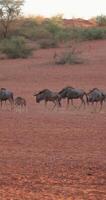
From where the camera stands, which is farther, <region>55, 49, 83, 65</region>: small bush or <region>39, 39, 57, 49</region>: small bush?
<region>39, 39, 57, 49</region>: small bush

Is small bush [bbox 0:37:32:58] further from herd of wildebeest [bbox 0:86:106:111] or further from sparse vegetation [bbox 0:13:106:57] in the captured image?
herd of wildebeest [bbox 0:86:106:111]

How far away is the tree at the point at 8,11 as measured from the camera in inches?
2776

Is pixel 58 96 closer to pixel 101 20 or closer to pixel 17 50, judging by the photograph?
pixel 17 50

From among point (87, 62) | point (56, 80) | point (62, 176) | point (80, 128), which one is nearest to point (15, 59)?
point (87, 62)

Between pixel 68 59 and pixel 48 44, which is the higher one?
pixel 68 59

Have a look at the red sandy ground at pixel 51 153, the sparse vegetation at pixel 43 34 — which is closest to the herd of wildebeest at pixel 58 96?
the red sandy ground at pixel 51 153

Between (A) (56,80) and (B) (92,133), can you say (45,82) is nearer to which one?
(A) (56,80)

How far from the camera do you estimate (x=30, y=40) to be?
222 ft

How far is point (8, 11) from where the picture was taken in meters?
70.8

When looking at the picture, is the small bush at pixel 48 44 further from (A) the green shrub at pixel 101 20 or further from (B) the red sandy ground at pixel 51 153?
(B) the red sandy ground at pixel 51 153

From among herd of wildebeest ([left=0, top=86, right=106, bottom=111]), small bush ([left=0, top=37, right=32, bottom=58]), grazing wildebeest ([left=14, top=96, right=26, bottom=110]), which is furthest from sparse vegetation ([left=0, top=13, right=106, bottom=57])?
grazing wildebeest ([left=14, top=96, right=26, bottom=110])

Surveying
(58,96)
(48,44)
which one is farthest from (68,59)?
(58,96)

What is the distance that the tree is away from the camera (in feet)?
231

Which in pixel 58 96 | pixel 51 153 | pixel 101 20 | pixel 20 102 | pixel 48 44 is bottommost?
pixel 48 44
